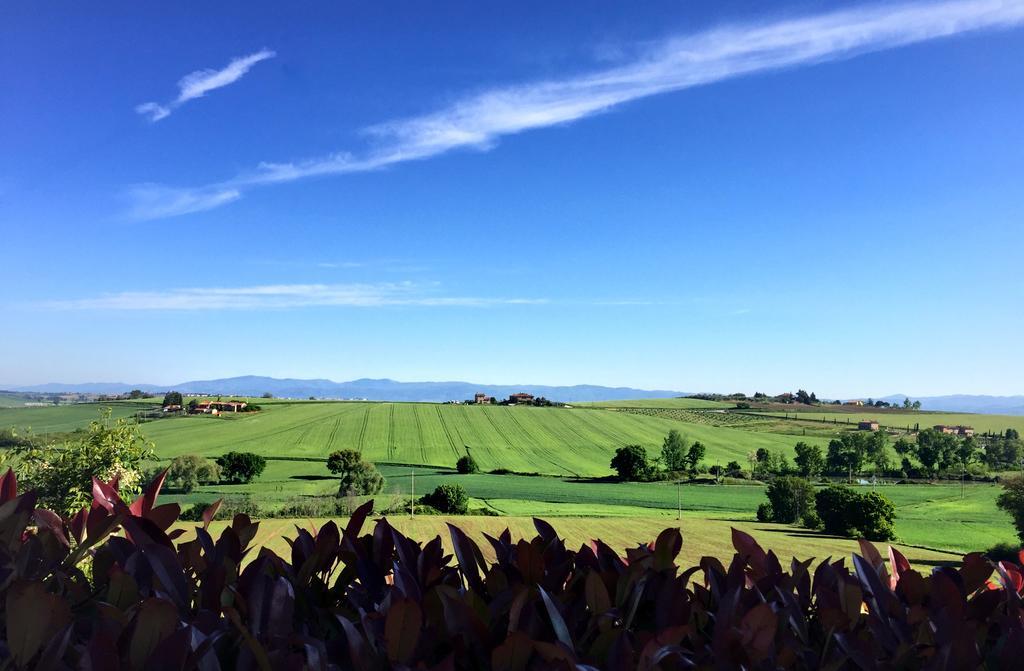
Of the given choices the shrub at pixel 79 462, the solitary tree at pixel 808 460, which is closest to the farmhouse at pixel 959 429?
the solitary tree at pixel 808 460

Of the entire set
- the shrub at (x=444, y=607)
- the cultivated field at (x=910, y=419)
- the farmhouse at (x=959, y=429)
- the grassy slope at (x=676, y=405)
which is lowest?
the farmhouse at (x=959, y=429)

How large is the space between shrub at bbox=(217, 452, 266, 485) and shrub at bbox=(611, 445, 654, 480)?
4143cm

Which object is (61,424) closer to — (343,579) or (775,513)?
(775,513)

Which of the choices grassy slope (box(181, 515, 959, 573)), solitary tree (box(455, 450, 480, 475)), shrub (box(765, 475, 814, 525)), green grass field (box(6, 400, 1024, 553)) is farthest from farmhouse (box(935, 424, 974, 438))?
solitary tree (box(455, 450, 480, 475))

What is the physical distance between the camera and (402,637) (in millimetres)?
1899

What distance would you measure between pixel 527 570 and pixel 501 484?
217 feet

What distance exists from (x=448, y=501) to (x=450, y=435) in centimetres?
3208

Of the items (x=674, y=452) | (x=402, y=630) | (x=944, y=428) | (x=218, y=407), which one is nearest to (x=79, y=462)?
(x=402, y=630)

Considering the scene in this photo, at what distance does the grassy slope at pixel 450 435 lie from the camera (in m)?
76.8

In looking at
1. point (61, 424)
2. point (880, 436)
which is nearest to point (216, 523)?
point (61, 424)

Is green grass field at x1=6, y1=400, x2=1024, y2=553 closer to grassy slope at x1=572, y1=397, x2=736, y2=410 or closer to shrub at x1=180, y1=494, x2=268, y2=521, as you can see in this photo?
shrub at x1=180, y1=494, x2=268, y2=521

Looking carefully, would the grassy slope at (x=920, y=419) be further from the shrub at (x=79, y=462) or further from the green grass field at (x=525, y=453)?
the shrub at (x=79, y=462)

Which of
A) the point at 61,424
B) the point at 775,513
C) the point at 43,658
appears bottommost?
the point at 775,513

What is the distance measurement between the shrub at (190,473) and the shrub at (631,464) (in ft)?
149
